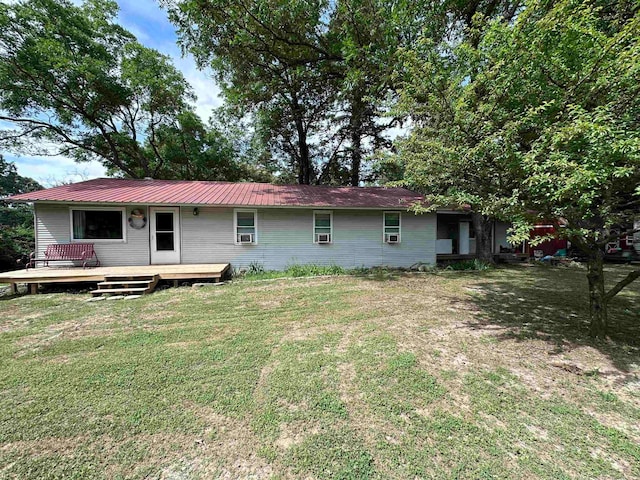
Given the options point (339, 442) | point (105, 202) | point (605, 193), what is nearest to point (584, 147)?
point (605, 193)

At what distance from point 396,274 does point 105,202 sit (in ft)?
31.1

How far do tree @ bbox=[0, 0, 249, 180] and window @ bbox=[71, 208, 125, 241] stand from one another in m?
7.66

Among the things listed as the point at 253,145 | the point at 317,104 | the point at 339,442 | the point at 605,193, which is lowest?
the point at 339,442

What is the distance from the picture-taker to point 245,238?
31.4 feet

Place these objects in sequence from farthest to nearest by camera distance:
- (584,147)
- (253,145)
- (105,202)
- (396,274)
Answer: (253,145)
(396,274)
(105,202)
(584,147)

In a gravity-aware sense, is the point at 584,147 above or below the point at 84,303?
above

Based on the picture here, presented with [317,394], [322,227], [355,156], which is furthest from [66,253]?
[355,156]

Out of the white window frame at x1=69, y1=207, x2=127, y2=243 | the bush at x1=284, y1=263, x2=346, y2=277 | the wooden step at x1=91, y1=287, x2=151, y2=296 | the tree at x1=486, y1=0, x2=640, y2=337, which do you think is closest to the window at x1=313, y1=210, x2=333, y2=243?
the bush at x1=284, y1=263, x2=346, y2=277

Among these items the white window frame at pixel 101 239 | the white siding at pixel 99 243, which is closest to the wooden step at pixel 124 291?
the white siding at pixel 99 243

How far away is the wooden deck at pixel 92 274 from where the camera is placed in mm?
6807

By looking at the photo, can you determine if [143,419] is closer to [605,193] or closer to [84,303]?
[84,303]

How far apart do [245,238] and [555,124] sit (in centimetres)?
845

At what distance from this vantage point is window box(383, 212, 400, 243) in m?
Result: 10.6

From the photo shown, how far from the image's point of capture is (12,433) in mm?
2262
